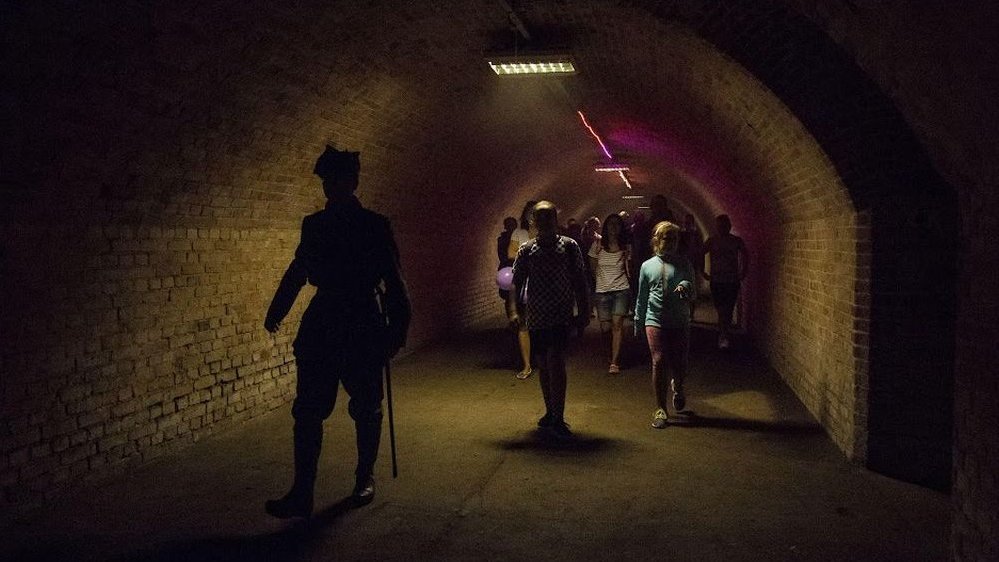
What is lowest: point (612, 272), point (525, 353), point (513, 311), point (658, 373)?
point (525, 353)

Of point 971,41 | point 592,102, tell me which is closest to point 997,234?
point 971,41

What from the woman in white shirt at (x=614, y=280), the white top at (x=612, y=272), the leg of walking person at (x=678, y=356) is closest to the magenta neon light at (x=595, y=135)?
the woman in white shirt at (x=614, y=280)

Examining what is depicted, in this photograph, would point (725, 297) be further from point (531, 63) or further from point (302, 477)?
point (302, 477)

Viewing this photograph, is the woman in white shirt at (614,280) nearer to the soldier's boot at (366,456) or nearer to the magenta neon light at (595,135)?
the magenta neon light at (595,135)

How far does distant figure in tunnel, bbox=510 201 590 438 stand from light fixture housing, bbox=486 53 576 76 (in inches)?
64.8

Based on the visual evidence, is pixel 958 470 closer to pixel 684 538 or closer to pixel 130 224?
pixel 684 538

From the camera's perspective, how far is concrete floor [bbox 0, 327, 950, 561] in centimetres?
384

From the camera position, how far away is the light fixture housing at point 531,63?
674 cm

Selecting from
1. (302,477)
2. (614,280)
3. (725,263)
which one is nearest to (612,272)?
(614,280)

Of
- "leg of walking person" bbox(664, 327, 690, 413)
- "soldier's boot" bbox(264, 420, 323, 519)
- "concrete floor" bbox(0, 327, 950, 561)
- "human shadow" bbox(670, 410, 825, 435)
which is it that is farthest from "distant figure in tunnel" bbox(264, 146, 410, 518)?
"human shadow" bbox(670, 410, 825, 435)

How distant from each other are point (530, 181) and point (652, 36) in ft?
30.3

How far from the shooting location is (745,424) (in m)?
6.36

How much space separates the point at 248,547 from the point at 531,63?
5007 mm

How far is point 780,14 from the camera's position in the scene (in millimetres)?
4406
